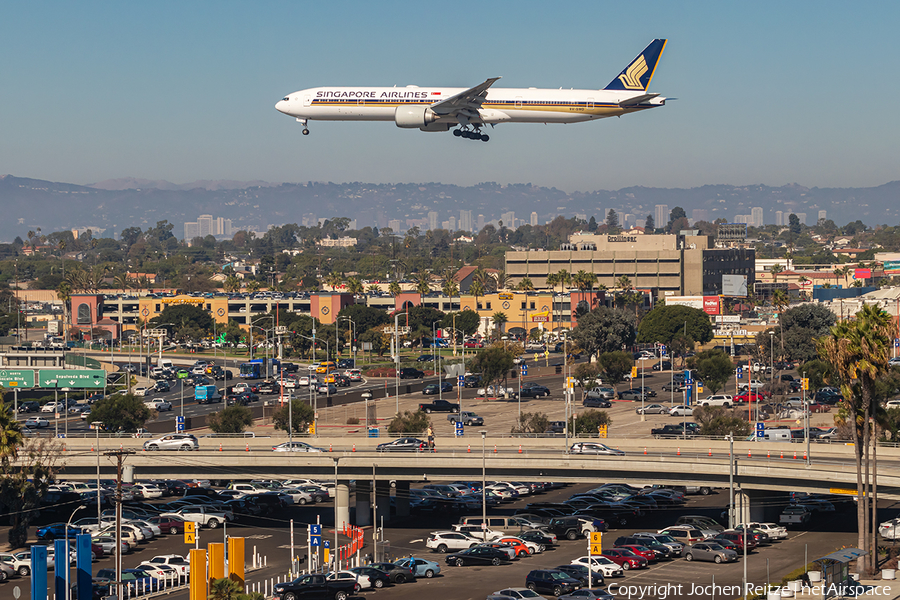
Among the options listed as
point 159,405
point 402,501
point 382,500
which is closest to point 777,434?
point 402,501

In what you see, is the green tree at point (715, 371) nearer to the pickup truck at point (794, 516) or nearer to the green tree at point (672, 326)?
the green tree at point (672, 326)

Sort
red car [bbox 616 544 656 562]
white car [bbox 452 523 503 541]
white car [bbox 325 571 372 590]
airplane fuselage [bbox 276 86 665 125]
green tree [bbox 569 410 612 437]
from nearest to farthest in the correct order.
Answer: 1. white car [bbox 325 571 372 590]
2. red car [bbox 616 544 656 562]
3. white car [bbox 452 523 503 541]
4. airplane fuselage [bbox 276 86 665 125]
5. green tree [bbox 569 410 612 437]

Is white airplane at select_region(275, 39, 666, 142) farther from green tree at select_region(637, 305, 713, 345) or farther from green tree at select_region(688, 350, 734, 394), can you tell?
green tree at select_region(637, 305, 713, 345)

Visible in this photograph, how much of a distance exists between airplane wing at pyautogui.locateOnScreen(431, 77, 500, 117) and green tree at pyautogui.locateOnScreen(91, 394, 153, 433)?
4468 cm

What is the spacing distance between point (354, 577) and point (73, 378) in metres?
89.3

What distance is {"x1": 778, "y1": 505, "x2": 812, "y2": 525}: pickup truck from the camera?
7488 cm

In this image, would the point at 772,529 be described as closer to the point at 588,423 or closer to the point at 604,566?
the point at 604,566

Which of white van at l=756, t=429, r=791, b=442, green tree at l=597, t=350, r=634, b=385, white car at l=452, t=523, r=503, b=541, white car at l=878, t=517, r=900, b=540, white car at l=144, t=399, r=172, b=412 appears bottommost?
white car at l=452, t=523, r=503, b=541

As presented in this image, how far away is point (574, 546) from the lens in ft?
235

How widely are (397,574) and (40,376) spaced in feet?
304

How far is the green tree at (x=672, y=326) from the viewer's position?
173000 mm

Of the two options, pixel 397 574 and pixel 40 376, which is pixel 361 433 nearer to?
pixel 397 574

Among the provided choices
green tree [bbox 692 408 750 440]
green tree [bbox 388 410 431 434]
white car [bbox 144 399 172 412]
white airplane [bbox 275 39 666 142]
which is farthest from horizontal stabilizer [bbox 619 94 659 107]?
white car [bbox 144 399 172 412]

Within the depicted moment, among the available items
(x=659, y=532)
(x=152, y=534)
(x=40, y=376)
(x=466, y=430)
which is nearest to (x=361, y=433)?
(x=466, y=430)
